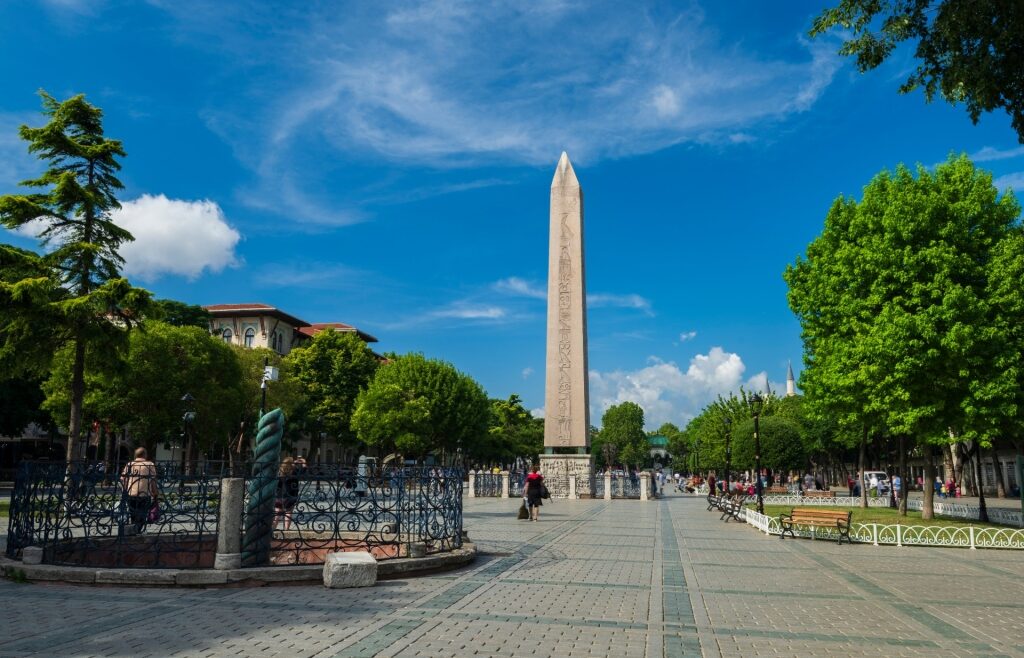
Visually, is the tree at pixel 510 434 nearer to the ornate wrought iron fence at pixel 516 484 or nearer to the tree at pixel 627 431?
the tree at pixel 627 431

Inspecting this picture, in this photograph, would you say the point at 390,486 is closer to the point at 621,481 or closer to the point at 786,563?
the point at 786,563

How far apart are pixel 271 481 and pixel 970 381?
57.3 ft

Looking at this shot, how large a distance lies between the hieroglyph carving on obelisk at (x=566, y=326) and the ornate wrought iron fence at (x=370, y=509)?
66.2 feet

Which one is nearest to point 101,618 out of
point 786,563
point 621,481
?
point 786,563

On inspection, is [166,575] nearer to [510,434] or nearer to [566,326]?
[566,326]

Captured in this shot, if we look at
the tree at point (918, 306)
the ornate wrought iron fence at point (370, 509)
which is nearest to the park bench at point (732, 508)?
the tree at point (918, 306)

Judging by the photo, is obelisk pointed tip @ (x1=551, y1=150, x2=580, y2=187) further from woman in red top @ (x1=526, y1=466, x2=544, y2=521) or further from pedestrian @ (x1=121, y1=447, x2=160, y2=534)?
pedestrian @ (x1=121, y1=447, x2=160, y2=534)

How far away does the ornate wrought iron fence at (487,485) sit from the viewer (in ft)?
123

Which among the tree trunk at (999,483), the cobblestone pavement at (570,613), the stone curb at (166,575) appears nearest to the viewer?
the cobblestone pavement at (570,613)

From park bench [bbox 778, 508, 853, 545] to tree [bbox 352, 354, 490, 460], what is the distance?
34.1 m

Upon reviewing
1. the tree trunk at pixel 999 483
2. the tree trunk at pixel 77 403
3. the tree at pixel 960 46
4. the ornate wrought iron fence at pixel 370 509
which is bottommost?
the tree trunk at pixel 999 483

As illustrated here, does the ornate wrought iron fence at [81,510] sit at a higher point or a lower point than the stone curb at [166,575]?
higher

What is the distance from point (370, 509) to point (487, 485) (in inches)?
1121

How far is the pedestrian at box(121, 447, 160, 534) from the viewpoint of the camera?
9758 mm
